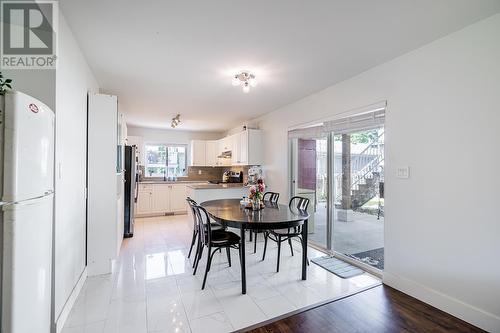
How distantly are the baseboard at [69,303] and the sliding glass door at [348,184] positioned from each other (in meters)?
3.19

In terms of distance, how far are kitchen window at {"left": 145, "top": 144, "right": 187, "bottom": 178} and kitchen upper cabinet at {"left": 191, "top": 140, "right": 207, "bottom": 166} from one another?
590mm

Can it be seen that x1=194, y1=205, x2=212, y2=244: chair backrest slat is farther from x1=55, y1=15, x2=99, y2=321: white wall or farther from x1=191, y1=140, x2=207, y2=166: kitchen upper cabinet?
Answer: x1=191, y1=140, x2=207, y2=166: kitchen upper cabinet

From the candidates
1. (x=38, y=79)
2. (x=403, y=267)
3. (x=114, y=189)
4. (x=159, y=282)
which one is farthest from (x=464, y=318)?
(x=38, y=79)

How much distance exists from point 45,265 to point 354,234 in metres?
3.51

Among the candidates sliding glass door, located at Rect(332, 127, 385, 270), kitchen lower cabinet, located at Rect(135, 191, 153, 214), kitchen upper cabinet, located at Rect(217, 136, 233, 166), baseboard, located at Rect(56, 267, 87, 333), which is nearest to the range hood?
kitchen upper cabinet, located at Rect(217, 136, 233, 166)

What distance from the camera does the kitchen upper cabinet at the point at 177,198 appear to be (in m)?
6.51

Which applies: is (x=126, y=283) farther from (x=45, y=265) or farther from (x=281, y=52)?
(x=281, y=52)

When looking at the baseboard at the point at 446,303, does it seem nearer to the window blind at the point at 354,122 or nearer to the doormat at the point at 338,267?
the doormat at the point at 338,267

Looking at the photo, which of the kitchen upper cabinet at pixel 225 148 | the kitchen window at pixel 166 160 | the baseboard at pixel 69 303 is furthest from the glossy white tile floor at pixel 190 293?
the kitchen window at pixel 166 160

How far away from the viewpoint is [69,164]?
7.20 ft

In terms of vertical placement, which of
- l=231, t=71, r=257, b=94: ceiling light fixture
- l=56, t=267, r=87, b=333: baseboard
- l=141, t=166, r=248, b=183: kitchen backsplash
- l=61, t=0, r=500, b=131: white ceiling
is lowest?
l=56, t=267, r=87, b=333: baseboard

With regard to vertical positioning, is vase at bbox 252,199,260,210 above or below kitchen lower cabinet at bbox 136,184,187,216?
above

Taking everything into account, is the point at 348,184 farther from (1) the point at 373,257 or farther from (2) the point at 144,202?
(2) the point at 144,202

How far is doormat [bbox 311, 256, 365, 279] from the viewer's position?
2939 millimetres
